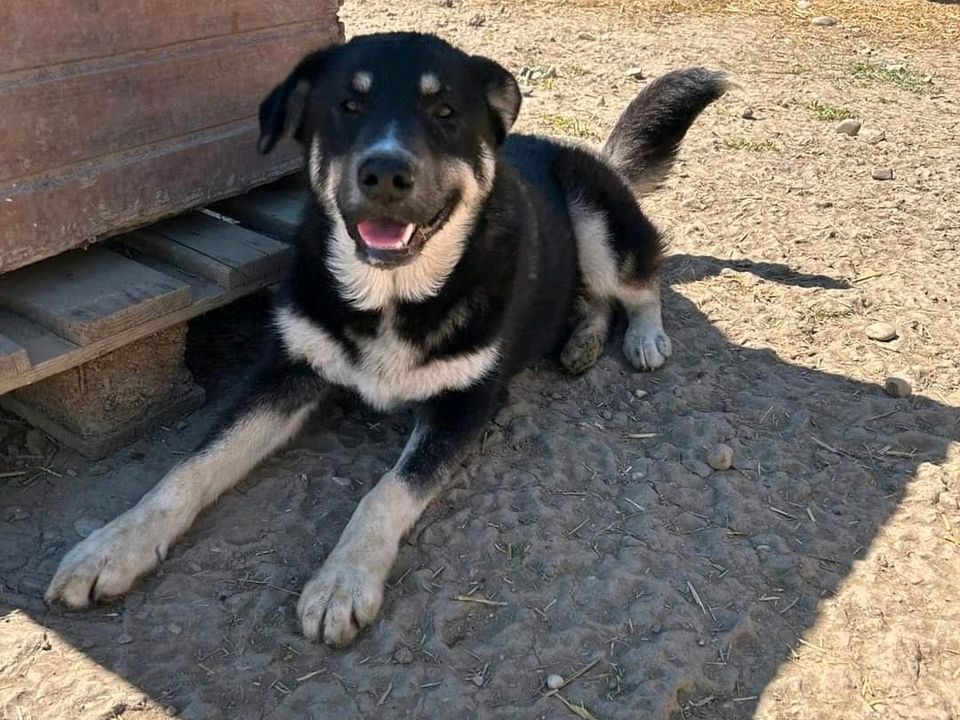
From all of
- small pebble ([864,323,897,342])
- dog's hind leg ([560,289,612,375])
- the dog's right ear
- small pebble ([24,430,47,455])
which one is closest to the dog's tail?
dog's hind leg ([560,289,612,375])

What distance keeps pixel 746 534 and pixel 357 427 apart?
150 centimetres

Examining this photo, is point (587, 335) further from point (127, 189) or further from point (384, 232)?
point (127, 189)

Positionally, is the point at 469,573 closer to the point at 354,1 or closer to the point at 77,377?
the point at 77,377

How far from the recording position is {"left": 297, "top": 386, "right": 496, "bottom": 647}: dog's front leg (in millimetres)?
2744

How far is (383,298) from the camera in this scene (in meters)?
3.28

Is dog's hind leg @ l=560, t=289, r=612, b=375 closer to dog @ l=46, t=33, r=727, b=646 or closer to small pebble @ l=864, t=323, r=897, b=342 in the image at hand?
dog @ l=46, t=33, r=727, b=646

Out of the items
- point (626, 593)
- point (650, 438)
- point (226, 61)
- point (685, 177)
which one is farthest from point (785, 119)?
Answer: point (626, 593)

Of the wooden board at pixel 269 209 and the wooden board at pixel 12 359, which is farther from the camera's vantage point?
the wooden board at pixel 269 209

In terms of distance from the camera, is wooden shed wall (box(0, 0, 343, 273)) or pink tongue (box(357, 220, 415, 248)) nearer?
pink tongue (box(357, 220, 415, 248))

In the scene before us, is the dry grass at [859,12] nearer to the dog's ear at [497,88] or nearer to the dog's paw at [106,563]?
the dog's ear at [497,88]

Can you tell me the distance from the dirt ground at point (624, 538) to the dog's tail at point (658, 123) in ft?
1.60

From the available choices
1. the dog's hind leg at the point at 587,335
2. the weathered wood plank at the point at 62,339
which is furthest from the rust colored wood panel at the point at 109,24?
the dog's hind leg at the point at 587,335

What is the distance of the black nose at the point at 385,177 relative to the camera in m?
2.76

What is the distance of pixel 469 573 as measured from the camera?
301 cm
